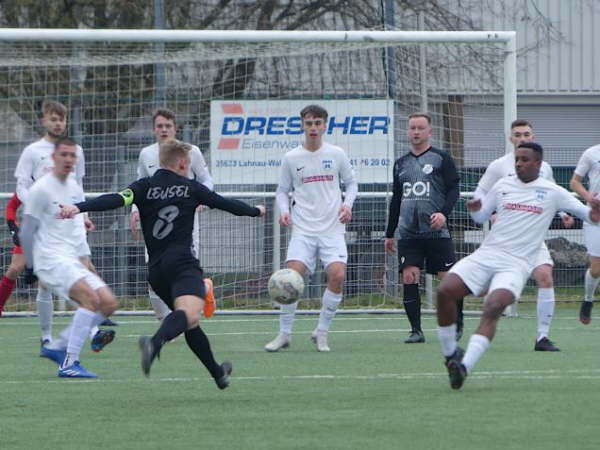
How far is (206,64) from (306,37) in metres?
1.57

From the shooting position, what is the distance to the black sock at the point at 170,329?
770 centimetres

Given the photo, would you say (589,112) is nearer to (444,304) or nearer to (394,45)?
(394,45)

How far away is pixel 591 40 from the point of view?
1097 inches

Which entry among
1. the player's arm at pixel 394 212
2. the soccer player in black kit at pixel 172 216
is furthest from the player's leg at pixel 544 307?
the soccer player in black kit at pixel 172 216

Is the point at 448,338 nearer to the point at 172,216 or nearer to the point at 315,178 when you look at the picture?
the point at 172,216

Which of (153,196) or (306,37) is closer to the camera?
(153,196)

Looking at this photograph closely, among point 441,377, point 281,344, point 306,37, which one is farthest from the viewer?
point 306,37

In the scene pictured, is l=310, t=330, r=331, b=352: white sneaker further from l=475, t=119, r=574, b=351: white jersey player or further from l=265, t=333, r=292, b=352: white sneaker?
l=475, t=119, r=574, b=351: white jersey player

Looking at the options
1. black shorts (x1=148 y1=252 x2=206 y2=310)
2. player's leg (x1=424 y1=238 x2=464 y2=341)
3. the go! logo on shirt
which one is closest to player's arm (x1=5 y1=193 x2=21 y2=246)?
the go! logo on shirt

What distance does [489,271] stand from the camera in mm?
8578

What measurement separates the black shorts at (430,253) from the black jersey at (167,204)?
12.6ft

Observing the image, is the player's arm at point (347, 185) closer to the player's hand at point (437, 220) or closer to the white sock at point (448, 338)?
the player's hand at point (437, 220)

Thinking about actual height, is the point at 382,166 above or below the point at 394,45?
below

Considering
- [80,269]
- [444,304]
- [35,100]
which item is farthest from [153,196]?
[35,100]
